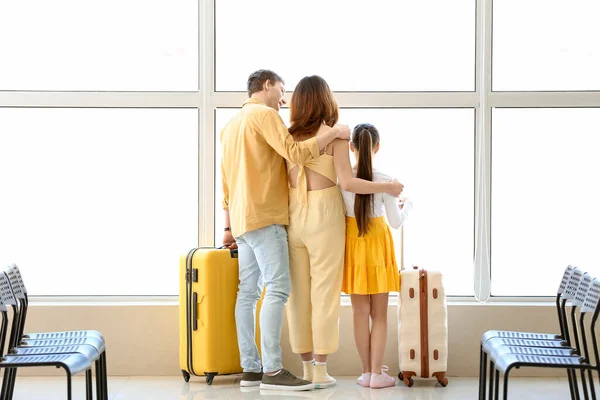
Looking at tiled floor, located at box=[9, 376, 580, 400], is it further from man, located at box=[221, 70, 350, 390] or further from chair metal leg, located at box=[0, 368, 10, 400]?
chair metal leg, located at box=[0, 368, 10, 400]

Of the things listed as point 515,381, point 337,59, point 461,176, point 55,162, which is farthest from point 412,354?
point 55,162

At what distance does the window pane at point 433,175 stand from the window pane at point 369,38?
0.19 meters

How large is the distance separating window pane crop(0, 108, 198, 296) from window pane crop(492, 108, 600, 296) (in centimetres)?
194

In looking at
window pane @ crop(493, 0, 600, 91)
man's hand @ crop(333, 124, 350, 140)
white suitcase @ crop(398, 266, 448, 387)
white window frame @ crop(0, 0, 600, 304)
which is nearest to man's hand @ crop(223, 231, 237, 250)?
white window frame @ crop(0, 0, 600, 304)

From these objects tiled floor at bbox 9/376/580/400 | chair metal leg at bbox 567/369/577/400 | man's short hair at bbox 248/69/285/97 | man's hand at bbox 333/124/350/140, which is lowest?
tiled floor at bbox 9/376/580/400

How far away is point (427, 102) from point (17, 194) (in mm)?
2607

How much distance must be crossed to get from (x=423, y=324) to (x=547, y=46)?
6.29ft

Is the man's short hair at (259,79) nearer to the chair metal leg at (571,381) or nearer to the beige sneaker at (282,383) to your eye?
the beige sneaker at (282,383)

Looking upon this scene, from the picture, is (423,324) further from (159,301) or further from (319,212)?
(159,301)

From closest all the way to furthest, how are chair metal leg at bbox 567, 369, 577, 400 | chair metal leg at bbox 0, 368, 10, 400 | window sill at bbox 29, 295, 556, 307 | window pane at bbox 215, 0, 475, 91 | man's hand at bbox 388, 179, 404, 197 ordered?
chair metal leg at bbox 0, 368, 10, 400 < chair metal leg at bbox 567, 369, 577, 400 < man's hand at bbox 388, 179, 404, 197 < window sill at bbox 29, 295, 556, 307 < window pane at bbox 215, 0, 475, 91

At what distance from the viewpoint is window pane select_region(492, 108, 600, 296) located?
483 cm

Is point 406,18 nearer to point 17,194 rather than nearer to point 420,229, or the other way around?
point 420,229

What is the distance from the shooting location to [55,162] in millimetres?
4848

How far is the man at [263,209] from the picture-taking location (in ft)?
13.4
